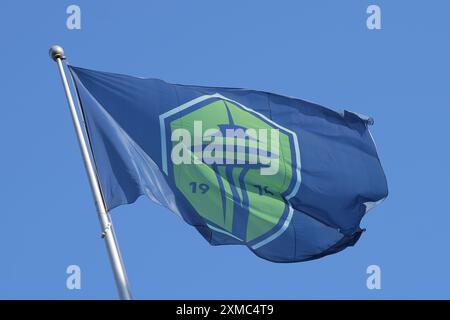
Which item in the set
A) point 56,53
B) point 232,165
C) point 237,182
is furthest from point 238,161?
point 56,53

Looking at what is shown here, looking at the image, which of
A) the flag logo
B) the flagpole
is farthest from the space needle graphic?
the flagpole

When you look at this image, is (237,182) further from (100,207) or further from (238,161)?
(100,207)

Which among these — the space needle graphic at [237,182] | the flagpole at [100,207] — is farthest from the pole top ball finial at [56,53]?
the space needle graphic at [237,182]

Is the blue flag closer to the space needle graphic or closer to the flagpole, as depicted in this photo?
the space needle graphic

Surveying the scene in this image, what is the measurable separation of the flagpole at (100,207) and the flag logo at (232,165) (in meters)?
2.31

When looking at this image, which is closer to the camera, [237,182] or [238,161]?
[237,182]

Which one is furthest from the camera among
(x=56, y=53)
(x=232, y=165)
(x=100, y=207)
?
(x=232, y=165)

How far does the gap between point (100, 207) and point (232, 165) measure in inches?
178

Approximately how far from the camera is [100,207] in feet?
52.7

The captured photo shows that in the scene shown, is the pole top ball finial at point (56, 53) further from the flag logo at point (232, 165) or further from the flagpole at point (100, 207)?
the flag logo at point (232, 165)

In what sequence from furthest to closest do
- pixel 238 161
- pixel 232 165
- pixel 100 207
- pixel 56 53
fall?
pixel 238 161, pixel 232 165, pixel 56 53, pixel 100 207

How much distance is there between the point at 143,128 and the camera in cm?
1975

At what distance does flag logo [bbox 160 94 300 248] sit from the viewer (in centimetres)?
1933
